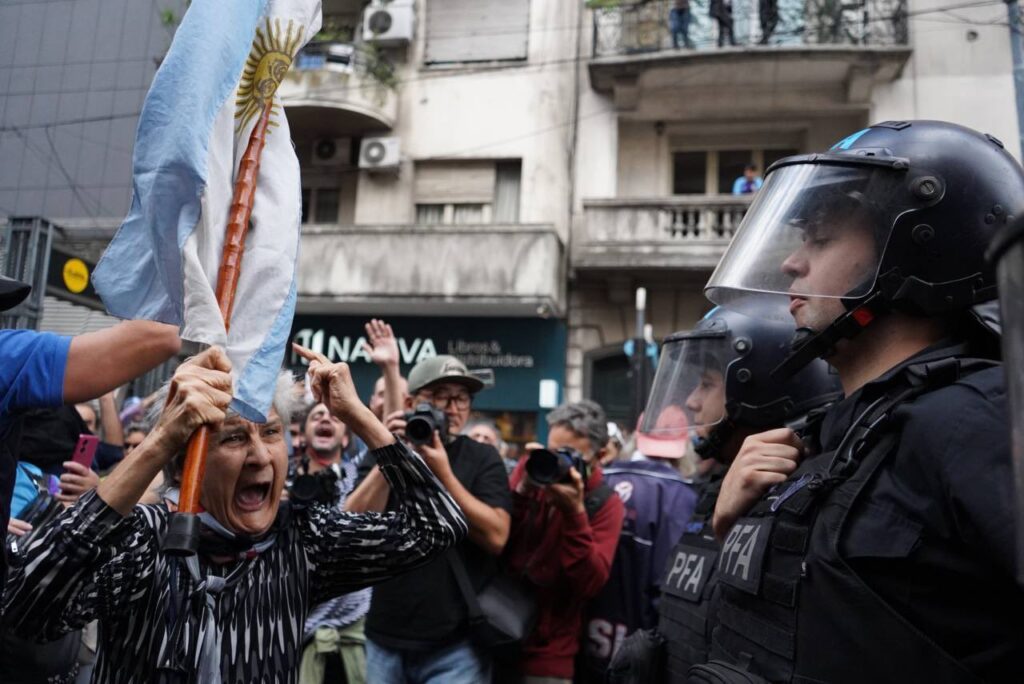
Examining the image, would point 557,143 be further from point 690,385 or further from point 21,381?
point 21,381

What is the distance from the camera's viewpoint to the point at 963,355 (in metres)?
1.61

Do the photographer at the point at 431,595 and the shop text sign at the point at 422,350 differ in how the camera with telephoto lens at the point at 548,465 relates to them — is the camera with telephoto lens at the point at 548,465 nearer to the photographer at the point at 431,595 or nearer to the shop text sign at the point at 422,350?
the photographer at the point at 431,595

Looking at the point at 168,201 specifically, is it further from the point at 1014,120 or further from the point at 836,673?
the point at 1014,120

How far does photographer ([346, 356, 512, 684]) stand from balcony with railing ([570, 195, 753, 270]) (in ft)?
29.0

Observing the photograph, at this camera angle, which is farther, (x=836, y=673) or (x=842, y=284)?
(x=842, y=284)

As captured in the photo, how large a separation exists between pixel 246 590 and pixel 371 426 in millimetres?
491

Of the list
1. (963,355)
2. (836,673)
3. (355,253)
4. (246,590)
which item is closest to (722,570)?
(836,673)

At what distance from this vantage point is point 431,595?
121 inches

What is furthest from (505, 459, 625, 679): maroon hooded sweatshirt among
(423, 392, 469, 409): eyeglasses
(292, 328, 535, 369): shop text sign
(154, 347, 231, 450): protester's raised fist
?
(292, 328, 535, 369): shop text sign

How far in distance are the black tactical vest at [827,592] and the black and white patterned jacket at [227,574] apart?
840mm

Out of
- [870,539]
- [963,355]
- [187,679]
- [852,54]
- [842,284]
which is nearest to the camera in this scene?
[870,539]

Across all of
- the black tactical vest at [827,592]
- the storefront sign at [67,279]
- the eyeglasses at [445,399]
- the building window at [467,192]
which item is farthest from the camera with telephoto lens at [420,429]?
the building window at [467,192]

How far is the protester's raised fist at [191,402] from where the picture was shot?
5.77ft

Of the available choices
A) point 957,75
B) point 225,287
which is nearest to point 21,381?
point 225,287
